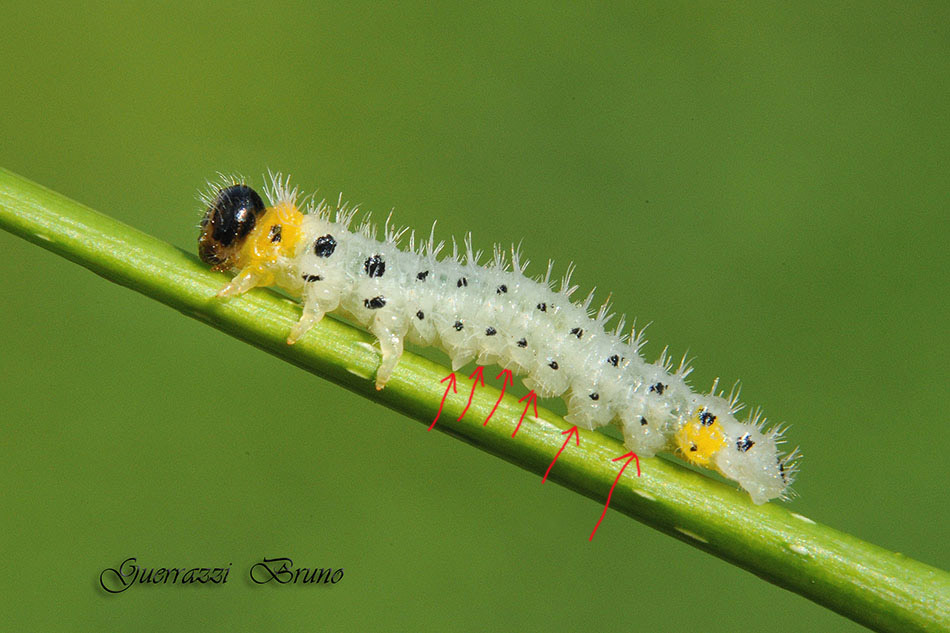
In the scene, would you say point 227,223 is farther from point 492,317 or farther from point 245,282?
point 492,317

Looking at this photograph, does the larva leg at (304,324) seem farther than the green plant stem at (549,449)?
Yes

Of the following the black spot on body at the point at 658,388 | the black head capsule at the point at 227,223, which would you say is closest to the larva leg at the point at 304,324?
the black head capsule at the point at 227,223

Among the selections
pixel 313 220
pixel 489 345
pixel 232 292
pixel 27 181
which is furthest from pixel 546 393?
pixel 27 181

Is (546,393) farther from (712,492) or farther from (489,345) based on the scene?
(712,492)

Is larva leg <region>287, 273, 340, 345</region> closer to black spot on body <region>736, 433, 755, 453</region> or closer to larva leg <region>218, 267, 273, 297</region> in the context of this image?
larva leg <region>218, 267, 273, 297</region>

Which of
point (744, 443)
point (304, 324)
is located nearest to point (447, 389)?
point (304, 324)

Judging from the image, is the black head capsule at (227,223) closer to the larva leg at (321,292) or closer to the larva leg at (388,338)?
the larva leg at (321,292)

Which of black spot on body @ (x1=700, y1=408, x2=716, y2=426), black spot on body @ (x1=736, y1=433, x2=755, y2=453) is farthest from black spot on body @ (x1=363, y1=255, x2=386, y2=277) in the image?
black spot on body @ (x1=736, y1=433, x2=755, y2=453)
